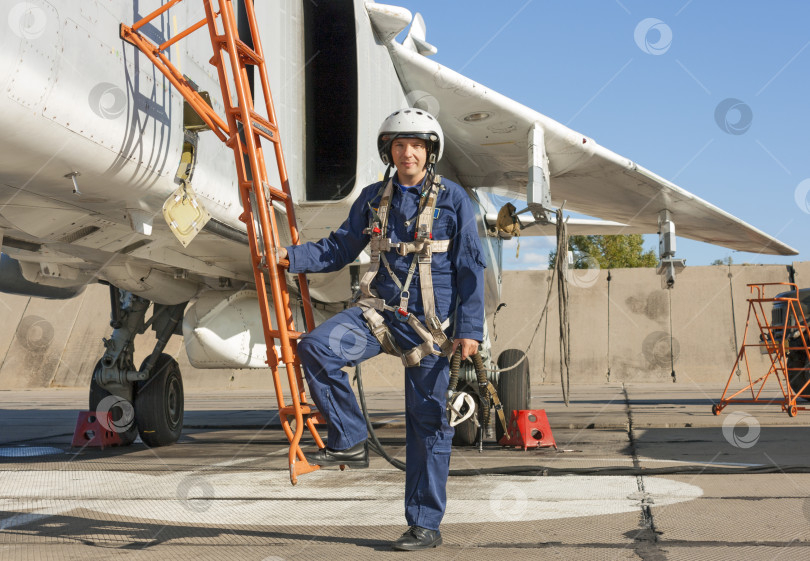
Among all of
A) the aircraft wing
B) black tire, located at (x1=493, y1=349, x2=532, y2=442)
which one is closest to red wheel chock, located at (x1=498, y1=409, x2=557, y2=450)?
black tire, located at (x1=493, y1=349, x2=532, y2=442)

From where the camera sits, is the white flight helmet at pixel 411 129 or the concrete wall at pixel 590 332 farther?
the concrete wall at pixel 590 332

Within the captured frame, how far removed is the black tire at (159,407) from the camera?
7.21 metres

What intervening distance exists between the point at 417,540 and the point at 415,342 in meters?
0.81

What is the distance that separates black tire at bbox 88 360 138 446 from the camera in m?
7.28

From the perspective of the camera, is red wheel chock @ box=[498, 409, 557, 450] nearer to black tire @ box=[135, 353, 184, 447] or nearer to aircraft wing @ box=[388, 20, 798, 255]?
aircraft wing @ box=[388, 20, 798, 255]

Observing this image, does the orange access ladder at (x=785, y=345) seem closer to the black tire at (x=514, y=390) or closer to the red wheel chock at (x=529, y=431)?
the black tire at (x=514, y=390)

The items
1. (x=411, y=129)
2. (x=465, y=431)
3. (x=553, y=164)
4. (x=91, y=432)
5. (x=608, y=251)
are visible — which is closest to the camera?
(x=411, y=129)

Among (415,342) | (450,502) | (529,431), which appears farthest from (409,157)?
(529,431)

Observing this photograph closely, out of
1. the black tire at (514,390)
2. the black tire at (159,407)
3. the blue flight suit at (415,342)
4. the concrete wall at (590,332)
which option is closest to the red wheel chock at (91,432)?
the black tire at (159,407)

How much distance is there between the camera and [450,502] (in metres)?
4.16

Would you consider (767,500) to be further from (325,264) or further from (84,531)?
(84,531)

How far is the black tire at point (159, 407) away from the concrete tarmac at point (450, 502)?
184 mm

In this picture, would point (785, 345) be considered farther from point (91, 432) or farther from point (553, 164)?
point (91, 432)

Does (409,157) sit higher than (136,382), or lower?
higher
